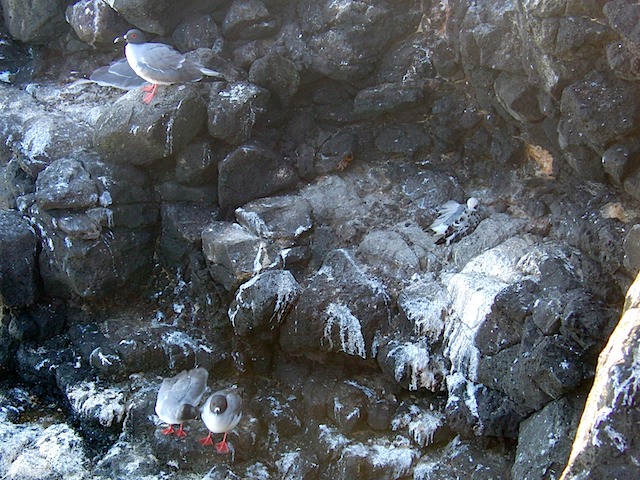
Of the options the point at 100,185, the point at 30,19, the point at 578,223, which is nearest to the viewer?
the point at 578,223

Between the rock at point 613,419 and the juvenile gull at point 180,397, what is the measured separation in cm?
337

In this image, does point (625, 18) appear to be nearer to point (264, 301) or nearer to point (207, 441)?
point (264, 301)

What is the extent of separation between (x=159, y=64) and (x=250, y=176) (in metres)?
1.34

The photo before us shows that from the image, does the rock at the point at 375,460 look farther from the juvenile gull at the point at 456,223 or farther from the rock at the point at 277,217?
the rock at the point at 277,217

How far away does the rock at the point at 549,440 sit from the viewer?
4.93 meters

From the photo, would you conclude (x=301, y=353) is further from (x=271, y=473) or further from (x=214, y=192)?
(x=214, y=192)

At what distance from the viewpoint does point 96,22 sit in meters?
8.54

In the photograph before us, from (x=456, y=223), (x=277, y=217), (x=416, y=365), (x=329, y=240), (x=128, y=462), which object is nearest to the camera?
(x=416, y=365)

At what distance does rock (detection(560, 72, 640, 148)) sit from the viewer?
5422 millimetres

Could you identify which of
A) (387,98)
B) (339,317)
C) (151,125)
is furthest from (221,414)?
(387,98)

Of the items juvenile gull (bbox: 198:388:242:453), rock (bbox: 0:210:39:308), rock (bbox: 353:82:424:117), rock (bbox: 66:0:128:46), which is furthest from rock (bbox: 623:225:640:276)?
rock (bbox: 66:0:128:46)

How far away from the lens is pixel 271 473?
250 inches

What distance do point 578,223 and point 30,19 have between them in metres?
6.58

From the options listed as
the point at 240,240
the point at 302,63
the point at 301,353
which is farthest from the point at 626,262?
the point at 302,63
